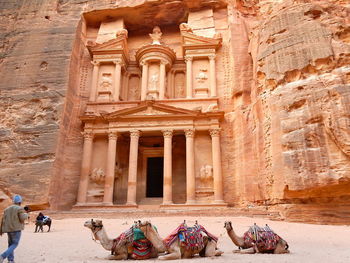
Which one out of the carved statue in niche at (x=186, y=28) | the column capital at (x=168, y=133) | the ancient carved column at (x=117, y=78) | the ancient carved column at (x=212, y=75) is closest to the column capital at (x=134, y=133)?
the column capital at (x=168, y=133)

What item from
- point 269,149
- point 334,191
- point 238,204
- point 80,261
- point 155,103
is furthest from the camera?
point 155,103

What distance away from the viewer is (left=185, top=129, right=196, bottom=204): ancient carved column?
53.8ft

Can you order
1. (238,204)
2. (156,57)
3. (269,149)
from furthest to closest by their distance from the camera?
(156,57) < (238,204) < (269,149)

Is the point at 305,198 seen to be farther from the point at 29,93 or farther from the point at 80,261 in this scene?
the point at 29,93

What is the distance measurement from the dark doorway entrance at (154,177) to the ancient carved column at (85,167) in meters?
3.96

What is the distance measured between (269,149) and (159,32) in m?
13.2

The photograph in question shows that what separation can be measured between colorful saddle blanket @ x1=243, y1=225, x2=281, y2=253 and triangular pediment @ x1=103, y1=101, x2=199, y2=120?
12430mm

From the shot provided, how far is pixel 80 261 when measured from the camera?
4.93 meters

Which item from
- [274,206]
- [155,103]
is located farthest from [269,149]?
[155,103]

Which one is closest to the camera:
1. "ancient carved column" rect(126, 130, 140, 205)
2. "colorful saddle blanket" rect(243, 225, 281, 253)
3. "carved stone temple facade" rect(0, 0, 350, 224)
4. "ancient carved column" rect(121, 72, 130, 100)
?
"colorful saddle blanket" rect(243, 225, 281, 253)

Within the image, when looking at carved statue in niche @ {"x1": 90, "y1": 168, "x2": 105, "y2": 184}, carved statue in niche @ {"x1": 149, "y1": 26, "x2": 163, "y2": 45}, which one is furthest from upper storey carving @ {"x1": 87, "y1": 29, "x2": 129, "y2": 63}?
carved statue in niche @ {"x1": 90, "y1": 168, "x2": 105, "y2": 184}

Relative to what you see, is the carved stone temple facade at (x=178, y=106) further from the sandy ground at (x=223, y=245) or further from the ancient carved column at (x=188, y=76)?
the sandy ground at (x=223, y=245)

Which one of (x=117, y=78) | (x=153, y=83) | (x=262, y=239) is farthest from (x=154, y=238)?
(x=117, y=78)

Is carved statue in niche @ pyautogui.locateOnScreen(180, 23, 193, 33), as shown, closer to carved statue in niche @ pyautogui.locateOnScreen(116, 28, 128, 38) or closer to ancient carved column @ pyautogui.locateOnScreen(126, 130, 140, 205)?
carved statue in niche @ pyautogui.locateOnScreen(116, 28, 128, 38)
